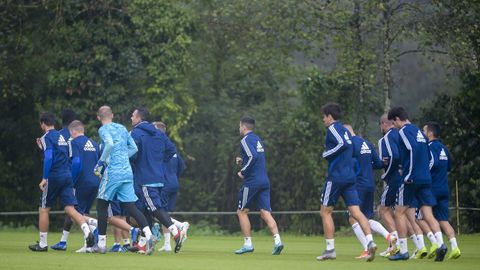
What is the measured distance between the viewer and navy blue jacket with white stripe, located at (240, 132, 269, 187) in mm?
19094

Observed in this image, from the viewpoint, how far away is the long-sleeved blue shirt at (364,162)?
61.8 feet

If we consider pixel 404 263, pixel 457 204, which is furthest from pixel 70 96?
pixel 404 263

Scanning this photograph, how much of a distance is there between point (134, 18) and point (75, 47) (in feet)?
6.60

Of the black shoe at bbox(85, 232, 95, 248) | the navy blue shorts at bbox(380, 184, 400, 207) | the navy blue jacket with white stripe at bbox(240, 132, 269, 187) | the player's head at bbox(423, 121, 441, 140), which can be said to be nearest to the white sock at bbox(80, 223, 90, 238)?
the black shoe at bbox(85, 232, 95, 248)

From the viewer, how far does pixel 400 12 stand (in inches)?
1226

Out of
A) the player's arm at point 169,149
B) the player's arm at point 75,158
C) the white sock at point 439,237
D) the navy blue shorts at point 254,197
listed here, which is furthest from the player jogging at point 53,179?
the white sock at point 439,237

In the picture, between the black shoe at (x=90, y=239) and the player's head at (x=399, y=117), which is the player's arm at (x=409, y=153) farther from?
the black shoe at (x=90, y=239)

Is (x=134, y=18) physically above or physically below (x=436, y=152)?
above

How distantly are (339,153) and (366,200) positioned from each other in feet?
8.66

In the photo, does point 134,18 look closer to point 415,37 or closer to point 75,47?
point 75,47

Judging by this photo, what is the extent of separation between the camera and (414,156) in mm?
17344

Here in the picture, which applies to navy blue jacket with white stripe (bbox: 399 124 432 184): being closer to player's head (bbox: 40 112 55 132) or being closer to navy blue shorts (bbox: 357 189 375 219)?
navy blue shorts (bbox: 357 189 375 219)

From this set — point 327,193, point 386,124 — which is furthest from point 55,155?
point 386,124

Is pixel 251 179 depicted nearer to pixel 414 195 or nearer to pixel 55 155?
pixel 414 195
